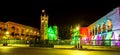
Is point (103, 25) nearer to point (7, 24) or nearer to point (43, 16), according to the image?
point (43, 16)

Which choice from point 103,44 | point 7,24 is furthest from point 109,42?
point 7,24

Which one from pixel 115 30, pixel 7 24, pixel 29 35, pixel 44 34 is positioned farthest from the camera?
pixel 29 35

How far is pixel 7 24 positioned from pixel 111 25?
59414 millimetres

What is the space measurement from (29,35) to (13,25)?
16733 millimetres

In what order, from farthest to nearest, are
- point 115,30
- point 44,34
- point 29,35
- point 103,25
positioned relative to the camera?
point 29,35
point 44,34
point 103,25
point 115,30

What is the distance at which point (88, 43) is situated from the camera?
6156cm

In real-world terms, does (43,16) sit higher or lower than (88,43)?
higher

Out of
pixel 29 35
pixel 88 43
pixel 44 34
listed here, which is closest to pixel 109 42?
pixel 88 43

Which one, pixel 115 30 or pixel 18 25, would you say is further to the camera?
pixel 18 25

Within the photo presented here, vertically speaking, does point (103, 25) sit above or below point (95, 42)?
above

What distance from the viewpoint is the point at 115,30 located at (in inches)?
2388

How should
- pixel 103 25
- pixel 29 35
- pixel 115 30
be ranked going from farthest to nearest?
pixel 29 35
pixel 103 25
pixel 115 30

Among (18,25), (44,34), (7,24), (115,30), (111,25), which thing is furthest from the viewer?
(18,25)

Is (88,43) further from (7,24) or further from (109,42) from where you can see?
(7,24)
